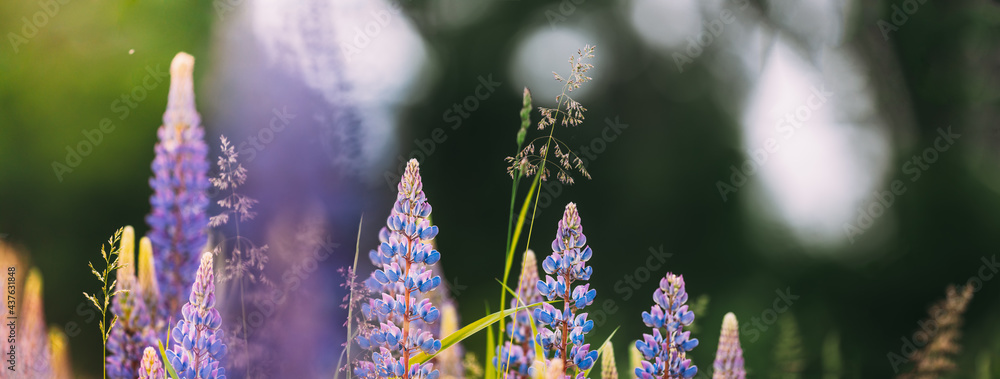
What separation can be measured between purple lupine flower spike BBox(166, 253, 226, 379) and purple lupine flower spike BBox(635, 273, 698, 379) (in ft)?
2.11

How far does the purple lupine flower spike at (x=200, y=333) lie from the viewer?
932mm

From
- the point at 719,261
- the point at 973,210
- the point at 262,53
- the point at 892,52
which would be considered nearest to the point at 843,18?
the point at 892,52

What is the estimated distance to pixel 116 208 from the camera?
3.04 metres

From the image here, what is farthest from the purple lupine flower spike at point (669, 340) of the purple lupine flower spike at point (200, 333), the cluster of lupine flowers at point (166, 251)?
the cluster of lupine flowers at point (166, 251)

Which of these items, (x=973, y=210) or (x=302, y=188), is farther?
(x=973, y=210)

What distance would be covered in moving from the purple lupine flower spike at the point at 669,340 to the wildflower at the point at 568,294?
0.34ft

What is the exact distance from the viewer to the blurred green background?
2.91m

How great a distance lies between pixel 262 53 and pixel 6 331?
4.17 ft

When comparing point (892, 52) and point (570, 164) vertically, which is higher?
point (892, 52)

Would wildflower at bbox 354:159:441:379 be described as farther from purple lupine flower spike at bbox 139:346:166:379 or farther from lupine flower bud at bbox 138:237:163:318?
lupine flower bud at bbox 138:237:163:318

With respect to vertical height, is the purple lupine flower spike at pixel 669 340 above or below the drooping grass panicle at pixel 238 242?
below

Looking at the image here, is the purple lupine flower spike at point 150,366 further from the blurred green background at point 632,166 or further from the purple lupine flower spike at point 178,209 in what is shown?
the blurred green background at point 632,166

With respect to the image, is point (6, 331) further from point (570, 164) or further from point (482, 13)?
point (482, 13)

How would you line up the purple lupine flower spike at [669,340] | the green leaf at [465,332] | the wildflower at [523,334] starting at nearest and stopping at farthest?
1. the green leaf at [465,332]
2. the purple lupine flower spike at [669,340]
3. the wildflower at [523,334]
